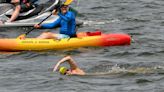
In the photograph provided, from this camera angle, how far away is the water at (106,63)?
13.0 metres

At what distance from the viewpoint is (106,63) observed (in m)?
15.3

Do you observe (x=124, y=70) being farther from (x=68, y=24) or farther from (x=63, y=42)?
(x=68, y=24)

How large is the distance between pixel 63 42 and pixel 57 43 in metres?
0.17

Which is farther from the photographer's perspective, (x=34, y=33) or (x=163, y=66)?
(x=34, y=33)

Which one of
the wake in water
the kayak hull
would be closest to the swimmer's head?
the wake in water

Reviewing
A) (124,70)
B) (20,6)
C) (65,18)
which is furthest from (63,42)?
(20,6)

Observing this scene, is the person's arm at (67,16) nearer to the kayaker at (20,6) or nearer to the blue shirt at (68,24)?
the blue shirt at (68,24)

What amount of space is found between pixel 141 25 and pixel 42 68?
23.9ft

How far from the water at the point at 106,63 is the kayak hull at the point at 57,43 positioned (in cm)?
18

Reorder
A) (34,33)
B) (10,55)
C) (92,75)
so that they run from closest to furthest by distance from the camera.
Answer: (92,75) → (10,55) → (34,33)

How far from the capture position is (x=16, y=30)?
20.2 m

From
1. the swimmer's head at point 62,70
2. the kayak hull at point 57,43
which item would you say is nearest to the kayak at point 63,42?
the kayak hull at point 57,43

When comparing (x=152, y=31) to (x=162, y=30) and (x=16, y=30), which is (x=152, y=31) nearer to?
(x=162, y=30)

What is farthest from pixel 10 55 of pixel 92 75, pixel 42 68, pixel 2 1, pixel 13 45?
pixel 2 1
